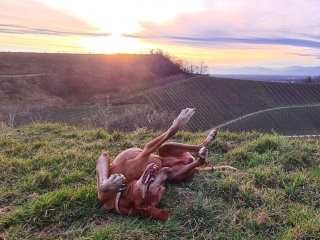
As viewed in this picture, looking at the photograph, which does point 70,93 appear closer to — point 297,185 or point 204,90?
point 204,90

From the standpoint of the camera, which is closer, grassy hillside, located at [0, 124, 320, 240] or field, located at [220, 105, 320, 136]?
grassy hillside, located at [0, 124, 320, 240]

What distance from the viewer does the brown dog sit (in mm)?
3236

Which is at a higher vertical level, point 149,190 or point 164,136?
point 164,136

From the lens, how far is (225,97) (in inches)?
2242

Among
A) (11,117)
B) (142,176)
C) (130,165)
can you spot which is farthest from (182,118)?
(11,117)

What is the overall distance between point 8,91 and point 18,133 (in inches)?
1923

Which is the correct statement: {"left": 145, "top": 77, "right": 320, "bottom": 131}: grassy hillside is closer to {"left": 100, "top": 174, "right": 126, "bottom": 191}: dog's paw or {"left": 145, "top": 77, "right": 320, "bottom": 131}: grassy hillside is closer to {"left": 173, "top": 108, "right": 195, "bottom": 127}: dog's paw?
{"left": 173, "top": 108, "right": 195, "bottom": 127}: dog's paw

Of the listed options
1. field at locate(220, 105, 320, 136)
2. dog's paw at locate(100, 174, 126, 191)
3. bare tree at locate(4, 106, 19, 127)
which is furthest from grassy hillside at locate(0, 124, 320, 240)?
field at locate(220, 105, 320, 136)

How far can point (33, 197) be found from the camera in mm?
3857

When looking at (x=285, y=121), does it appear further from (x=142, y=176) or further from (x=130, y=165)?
(x=142, y=176)

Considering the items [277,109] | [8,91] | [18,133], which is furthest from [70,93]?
[18,133]

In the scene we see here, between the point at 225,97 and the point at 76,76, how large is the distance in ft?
98.1

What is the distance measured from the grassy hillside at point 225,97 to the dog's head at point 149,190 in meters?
39.9

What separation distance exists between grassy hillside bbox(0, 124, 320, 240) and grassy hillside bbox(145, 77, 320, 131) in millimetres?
37902
